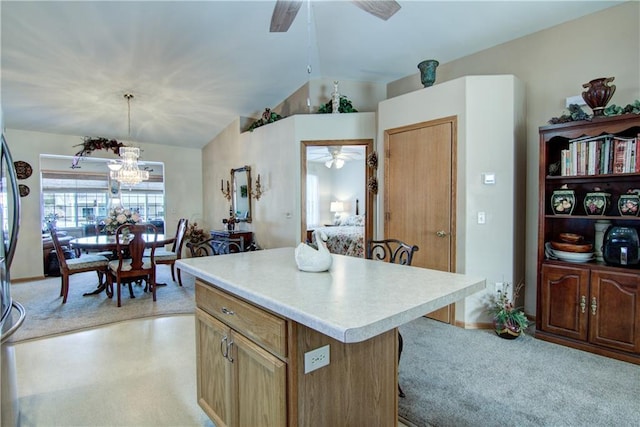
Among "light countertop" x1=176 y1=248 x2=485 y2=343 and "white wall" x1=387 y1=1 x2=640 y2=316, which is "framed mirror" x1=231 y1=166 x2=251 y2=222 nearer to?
"white wall" x1=387 y1=1 x2=640 y2=316

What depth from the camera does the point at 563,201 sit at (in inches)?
117

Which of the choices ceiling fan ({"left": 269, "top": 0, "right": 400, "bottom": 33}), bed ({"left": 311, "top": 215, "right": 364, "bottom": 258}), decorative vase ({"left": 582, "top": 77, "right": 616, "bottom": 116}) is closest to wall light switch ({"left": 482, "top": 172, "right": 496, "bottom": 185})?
decorative vase ({"left": 582, "top": 77, "right": 616, "bottom": 116})

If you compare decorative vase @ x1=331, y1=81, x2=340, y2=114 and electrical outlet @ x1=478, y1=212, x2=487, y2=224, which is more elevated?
decorative vase @ x1=331, y1=81, x2=340, y2=114

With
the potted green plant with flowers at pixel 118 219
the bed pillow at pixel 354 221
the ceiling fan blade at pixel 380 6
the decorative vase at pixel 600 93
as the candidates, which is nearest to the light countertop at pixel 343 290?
the ceiling fan blade at pixel 380 6

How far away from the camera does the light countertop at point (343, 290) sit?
1.04 meters

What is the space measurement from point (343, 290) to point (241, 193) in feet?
16.3

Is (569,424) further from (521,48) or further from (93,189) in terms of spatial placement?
(93,189)

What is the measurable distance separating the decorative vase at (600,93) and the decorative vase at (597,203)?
0.66 meters

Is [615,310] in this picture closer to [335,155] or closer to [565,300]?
[565,300]

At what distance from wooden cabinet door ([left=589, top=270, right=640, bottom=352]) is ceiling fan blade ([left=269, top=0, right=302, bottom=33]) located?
3.15 metres

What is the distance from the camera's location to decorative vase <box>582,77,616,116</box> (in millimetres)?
2713

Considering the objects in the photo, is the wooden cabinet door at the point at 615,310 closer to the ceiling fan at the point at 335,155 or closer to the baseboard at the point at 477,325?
the baseboard at the point at 477,325

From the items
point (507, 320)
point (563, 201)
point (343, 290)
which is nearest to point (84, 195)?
point (343, 290)

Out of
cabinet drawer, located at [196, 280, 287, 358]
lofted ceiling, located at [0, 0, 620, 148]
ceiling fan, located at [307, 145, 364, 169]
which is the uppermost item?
lofted ceiling, located at [0, 0, 620, 148]
